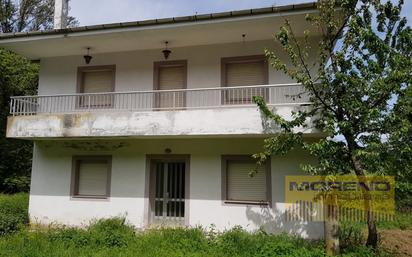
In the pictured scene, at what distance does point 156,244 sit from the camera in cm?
919

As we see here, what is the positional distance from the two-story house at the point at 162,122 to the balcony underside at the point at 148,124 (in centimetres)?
3

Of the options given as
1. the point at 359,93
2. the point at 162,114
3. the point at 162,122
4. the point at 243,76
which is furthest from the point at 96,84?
the point at 359,93

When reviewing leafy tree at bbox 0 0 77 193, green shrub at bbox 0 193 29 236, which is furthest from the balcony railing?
leafy tree at bbox 0 0 77 193

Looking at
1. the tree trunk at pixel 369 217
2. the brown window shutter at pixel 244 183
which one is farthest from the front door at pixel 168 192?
the tree trunk at pixel 369 217

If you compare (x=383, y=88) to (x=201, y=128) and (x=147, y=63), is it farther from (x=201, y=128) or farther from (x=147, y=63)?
(x=147, y=63)

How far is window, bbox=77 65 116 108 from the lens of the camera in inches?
510

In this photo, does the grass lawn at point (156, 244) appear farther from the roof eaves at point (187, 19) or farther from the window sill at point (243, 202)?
the roof eaves at point (187, 19)

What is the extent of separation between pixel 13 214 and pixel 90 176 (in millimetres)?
2921

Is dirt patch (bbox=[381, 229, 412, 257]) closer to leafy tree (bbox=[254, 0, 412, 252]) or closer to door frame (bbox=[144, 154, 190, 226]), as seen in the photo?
leafy tree (bbox=[254, 0, 412, 252])


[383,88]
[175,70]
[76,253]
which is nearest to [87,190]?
[76,253]

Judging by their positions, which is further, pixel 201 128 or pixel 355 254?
pixel 201 128

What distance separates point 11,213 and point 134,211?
4.53m

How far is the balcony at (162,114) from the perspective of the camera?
10258mm

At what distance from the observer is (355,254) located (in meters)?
8.45
